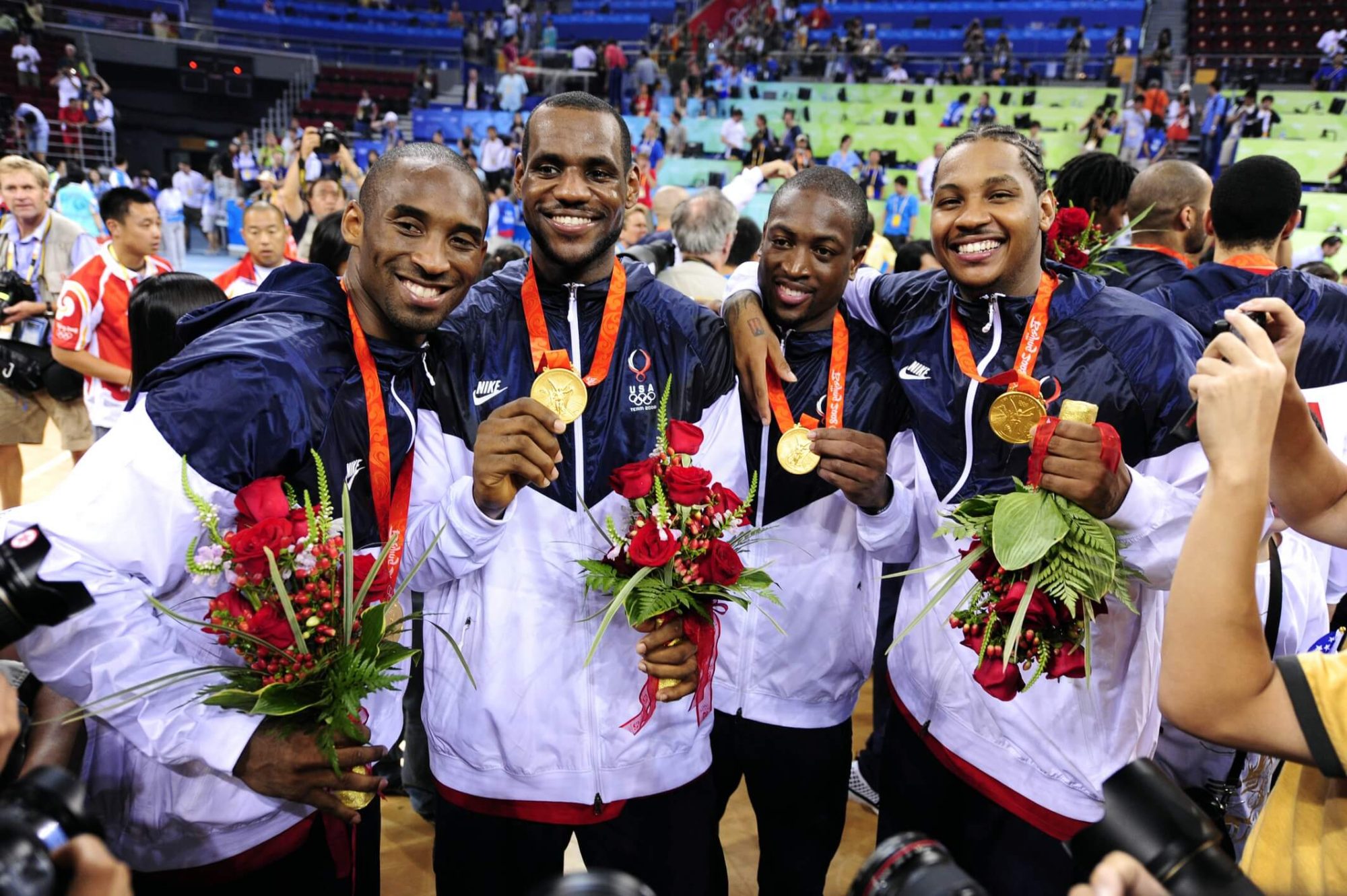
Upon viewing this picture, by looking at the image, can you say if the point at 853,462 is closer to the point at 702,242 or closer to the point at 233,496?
the point at 233,496

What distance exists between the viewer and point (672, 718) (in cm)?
232

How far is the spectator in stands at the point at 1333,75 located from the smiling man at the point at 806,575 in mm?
20055

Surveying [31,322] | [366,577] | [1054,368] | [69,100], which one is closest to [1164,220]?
[1054,368]

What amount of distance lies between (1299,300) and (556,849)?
3507 mm

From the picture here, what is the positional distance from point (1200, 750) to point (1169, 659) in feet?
5.86

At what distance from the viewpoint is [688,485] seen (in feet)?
6.59

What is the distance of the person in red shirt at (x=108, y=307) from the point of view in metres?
5.15

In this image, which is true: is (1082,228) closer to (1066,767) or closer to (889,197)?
(1066,767)

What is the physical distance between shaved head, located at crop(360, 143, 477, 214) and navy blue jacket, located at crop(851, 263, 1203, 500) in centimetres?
129

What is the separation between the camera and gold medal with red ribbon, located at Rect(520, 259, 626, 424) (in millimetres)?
2232

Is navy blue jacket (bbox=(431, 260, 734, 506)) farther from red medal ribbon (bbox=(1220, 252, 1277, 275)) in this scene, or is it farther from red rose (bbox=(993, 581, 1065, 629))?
red medal ribbon (bbox=(1220, 252, 1277, 275))

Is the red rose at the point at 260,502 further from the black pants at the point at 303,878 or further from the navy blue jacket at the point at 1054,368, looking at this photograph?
the navy blue jacket at the point at 1054,368

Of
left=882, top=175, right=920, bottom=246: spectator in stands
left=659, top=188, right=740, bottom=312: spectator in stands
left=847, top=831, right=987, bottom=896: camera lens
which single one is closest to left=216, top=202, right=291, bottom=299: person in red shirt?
left=659, top=188, right=740, bottom=312: spectator in stands

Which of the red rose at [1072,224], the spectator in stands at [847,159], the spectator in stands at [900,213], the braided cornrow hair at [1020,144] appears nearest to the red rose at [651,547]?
the braided cornrow hair at [1020,144]
